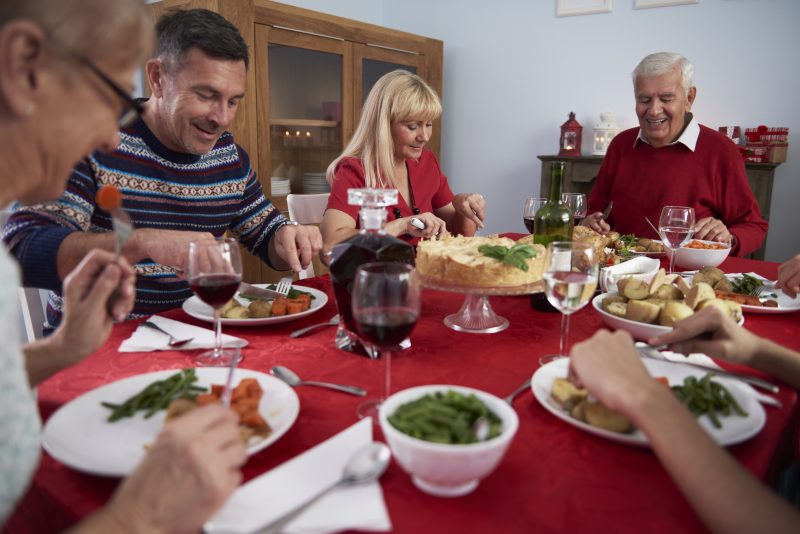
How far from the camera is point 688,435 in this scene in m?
0.72

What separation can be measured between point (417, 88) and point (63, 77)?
214 cm

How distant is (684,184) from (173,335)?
271 cm

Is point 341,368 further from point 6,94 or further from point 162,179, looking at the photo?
point 162,179

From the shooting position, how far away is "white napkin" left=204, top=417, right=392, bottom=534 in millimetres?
628

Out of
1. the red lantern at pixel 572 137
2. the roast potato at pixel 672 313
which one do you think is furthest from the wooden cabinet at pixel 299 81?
the roast potato at pixel 672 313

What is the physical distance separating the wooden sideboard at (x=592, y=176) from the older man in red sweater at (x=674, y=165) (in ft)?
3.09

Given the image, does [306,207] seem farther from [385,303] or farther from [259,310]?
[385,303]

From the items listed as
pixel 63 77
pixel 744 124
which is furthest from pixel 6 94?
pixel 744 124

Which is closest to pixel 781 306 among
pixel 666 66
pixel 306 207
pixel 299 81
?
pixel 666 66

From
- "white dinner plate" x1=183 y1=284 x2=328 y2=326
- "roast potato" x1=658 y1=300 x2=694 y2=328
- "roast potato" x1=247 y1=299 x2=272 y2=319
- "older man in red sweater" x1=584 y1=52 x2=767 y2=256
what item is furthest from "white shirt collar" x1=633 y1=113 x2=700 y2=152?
"roast potato" x1=247 y1=299 x2=272 y2=319

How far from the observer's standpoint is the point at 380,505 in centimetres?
66

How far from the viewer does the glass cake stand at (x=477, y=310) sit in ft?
4.20

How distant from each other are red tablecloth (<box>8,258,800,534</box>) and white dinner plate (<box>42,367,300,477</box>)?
28mm

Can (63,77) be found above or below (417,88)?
below
